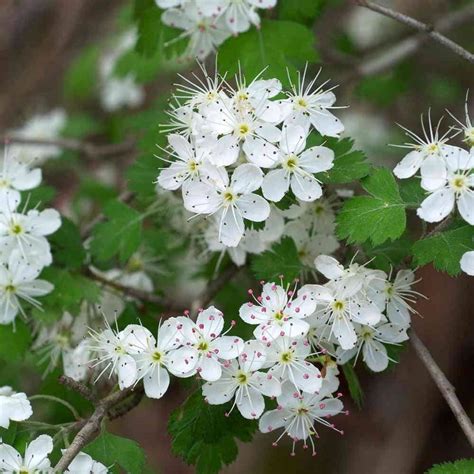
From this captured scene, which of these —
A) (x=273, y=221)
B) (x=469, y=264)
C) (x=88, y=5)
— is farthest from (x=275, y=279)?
(x=88, y=5)

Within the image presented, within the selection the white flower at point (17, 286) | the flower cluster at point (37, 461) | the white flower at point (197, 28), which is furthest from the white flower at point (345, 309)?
the white flower at point (197, 28)

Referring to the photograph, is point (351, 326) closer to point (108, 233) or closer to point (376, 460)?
point (108, 233)

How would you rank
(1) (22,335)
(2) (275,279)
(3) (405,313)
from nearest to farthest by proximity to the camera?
(3) (405,313)
(2) (275,279)
(1) (22,335)

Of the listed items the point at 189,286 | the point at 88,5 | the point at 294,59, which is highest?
the point at 294,59

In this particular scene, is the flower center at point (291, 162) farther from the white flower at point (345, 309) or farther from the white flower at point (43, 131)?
the white flower at point (43, 131)

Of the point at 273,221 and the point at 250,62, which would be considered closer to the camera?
the point at 273,221

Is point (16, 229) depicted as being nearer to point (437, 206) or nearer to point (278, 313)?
point (278, 313)

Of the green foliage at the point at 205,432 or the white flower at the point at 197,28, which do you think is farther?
the white flower at the point at 197,28
